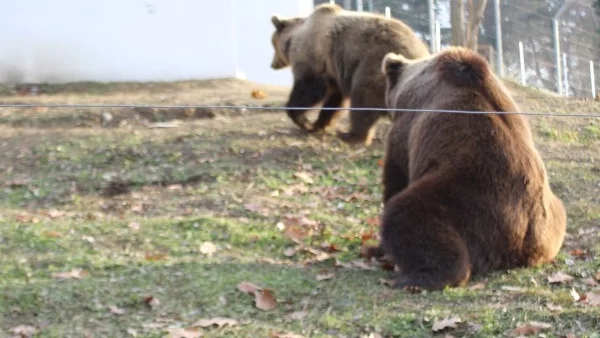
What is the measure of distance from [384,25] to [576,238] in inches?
157

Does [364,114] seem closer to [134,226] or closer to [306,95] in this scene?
[306,95]

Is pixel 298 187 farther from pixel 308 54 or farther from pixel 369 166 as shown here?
pixel 308 54

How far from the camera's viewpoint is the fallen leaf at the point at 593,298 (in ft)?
19.6

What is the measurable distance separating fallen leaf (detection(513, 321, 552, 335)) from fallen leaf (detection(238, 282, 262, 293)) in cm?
159

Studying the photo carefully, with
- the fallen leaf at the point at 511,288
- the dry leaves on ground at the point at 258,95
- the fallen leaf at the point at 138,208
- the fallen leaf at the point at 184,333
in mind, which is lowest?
the fallen leaf at the point at 511,288

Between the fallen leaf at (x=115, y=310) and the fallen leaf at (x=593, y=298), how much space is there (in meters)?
2.59

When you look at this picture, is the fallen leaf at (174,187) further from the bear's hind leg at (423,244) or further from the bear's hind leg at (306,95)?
the bear's hind leg at (423,244)

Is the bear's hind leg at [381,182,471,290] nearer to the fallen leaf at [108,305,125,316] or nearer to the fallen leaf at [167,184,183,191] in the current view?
the fallen leaf at [108,305,125,316]

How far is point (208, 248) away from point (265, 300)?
1.46m

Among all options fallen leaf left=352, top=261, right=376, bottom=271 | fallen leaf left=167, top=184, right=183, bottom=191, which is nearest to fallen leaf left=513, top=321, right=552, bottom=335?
fallen leaf left=352, top=261, right=376, bottom=271

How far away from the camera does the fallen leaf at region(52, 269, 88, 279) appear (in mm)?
6528

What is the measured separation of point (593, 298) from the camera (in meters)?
6.07

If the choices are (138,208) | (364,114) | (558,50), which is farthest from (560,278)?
Result: (558,50)

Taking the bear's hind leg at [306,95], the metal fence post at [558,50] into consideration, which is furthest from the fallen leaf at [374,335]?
the metal fence post at [558,50]
